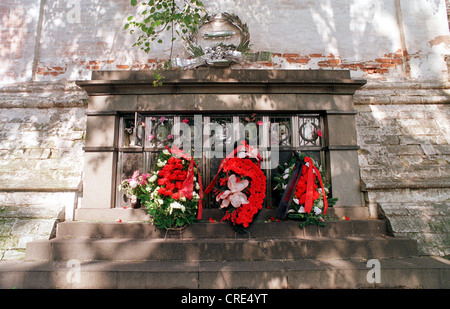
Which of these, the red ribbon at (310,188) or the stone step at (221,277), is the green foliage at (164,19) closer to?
the red ribbon at (310,188)

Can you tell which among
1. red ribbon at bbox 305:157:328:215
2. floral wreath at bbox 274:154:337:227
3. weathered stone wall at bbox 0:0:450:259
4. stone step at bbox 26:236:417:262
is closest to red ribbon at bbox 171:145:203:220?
stone step at bbox 26:236:417:262

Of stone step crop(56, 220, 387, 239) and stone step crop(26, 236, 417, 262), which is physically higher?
stone step crop(56, 220, 387, 239)

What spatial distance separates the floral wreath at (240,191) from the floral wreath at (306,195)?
23.4 inches

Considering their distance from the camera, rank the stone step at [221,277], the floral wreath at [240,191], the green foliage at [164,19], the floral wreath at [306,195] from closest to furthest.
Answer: the stone step at [221,277] → the floral wreath at [240,191] → the floral wreath at [306,195] → the green foliage at [164,19]

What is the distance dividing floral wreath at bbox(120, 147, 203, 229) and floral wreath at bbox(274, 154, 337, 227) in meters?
1.68

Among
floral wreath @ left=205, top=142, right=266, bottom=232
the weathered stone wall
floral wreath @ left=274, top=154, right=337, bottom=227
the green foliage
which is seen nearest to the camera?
floral wreath @ left=205, top=142, right=266, bottom=232

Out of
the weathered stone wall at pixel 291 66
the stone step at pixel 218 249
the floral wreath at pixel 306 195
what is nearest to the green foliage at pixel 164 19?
the weathered stone wall at pixel 291 66

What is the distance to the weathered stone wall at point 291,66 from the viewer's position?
18.2 feet

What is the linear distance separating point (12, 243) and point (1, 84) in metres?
4.00

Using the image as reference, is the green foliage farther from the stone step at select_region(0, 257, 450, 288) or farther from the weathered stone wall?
the stone step at select_region(0, 257, 450, 288)

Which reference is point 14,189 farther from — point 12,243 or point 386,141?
point 386,141

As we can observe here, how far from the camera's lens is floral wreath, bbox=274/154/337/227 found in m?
4.89

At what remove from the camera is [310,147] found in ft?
19.1

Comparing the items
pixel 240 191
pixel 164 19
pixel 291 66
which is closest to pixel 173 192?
pixel 240 191
